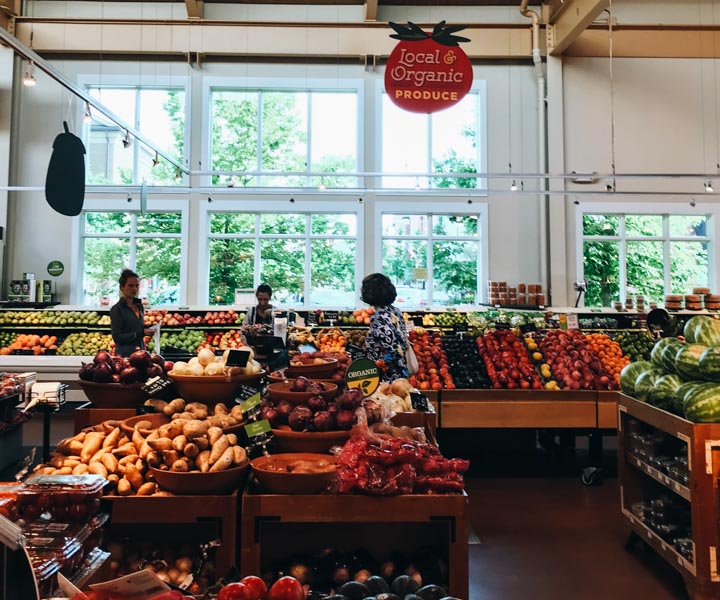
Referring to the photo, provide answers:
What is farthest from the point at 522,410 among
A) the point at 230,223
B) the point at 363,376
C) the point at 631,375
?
the point at 230,223

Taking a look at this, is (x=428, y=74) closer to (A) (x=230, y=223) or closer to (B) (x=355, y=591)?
(B) (x=355, y=591)

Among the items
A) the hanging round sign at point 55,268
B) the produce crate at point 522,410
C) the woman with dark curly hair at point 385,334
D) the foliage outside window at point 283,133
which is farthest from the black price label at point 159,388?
the hanging round sign at point 55,268

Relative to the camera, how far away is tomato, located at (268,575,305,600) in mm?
1076

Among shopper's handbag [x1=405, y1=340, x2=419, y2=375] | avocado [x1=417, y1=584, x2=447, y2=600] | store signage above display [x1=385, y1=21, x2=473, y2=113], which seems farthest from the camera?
store signage above display [x1=385, y1=21, x2=473, y2=113]

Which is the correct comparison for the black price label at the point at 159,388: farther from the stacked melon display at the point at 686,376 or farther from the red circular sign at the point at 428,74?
the red circular sign at the point at 428,74

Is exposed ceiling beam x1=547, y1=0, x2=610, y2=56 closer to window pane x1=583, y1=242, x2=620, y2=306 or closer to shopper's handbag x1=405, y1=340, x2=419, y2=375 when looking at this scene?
window pane x1=583, y1=242, x2=620, y2=306

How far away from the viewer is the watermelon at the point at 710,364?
2.67 meters

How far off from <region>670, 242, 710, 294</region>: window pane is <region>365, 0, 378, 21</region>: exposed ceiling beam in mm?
7184

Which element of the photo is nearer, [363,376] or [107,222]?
[363,376]

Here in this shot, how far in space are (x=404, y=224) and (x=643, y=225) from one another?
15.4 ft

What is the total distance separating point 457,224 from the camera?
9.61 m

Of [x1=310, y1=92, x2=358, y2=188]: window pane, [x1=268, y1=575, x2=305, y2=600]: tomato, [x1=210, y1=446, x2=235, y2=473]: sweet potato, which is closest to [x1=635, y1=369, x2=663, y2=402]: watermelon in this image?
[x1=210, y1=446, x2=235, y2=473]: sweet potato

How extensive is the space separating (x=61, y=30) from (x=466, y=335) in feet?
30.7

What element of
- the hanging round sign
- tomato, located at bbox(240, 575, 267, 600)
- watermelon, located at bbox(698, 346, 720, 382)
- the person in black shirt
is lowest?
tomato, located at bbox(240, 575, 267, 600)
